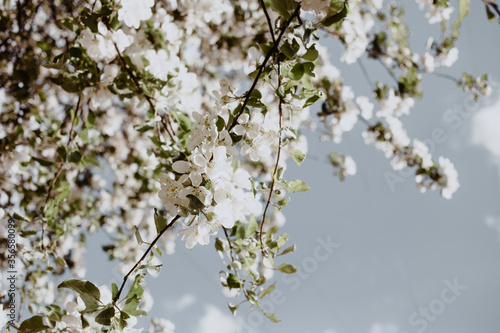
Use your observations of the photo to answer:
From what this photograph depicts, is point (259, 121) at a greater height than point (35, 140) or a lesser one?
lesser

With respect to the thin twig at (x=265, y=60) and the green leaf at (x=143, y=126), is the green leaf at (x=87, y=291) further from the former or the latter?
the green leaf at (x=143, y=126)

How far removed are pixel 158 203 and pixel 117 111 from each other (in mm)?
991

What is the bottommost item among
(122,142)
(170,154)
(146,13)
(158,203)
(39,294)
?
(170,154)

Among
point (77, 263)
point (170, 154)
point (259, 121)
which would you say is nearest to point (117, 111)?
point (77, 263)

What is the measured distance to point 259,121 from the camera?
0.87 meters

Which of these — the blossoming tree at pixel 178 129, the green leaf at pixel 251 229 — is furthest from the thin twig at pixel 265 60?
the green leaf at pixel 251 229

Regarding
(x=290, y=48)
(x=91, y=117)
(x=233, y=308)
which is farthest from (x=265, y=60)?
(x=91, y=117)

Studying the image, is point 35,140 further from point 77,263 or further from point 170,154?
point 77,263

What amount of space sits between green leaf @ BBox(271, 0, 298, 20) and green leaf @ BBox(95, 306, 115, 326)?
2.52ft

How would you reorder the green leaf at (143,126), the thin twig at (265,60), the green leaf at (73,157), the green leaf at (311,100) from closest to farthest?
the thin twig at (265,60) → the green leaf at (311,100) → the green leaf at (143,126) → the green leaf at (73,157)

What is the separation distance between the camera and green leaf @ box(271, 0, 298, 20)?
719 millimetres

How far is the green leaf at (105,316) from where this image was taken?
757 millimetres

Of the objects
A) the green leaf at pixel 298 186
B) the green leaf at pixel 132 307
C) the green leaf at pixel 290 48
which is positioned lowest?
the green leaf at pixel 132 307

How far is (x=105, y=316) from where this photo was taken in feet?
2.50
